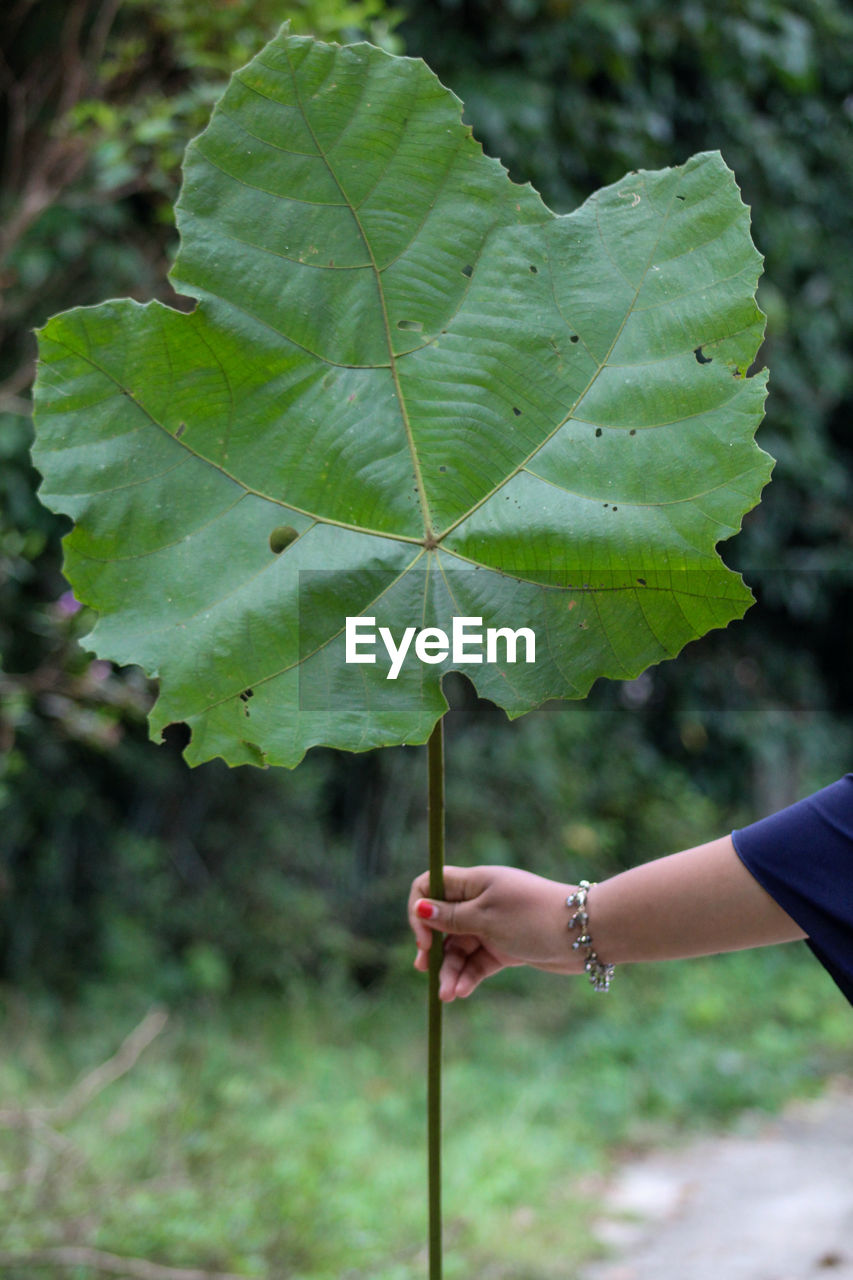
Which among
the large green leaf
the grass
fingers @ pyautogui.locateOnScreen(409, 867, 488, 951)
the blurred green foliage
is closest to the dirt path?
the grass

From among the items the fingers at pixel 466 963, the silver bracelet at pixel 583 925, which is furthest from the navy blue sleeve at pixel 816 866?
the fingers at pixel 466 963

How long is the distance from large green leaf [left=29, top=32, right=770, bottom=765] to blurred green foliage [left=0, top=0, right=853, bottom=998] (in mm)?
1619

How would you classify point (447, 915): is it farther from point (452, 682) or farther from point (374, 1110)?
point (452, 682)

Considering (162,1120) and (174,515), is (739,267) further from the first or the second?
(162,1120)

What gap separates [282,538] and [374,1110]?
9.41ft

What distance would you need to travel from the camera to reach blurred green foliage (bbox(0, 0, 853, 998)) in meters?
2.56

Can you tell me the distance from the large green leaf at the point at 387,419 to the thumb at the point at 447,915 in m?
0.18

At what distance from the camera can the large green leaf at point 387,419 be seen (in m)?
0.64

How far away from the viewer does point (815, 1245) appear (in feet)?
8.72

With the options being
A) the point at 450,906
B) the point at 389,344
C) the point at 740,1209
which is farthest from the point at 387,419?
the point at 740,1209

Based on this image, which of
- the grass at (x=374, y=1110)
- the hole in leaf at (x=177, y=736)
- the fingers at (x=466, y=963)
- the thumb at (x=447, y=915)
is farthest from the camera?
the hole in leaf at (x=177, y=736)

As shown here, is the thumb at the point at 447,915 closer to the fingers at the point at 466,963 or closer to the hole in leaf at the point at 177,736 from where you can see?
the fingers at the point at 466,963

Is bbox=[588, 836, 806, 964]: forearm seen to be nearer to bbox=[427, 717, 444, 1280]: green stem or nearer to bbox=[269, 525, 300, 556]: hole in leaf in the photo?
bbox=[427, 717, 444, 1280]: green stem

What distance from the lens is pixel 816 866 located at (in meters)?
A: 0.82
